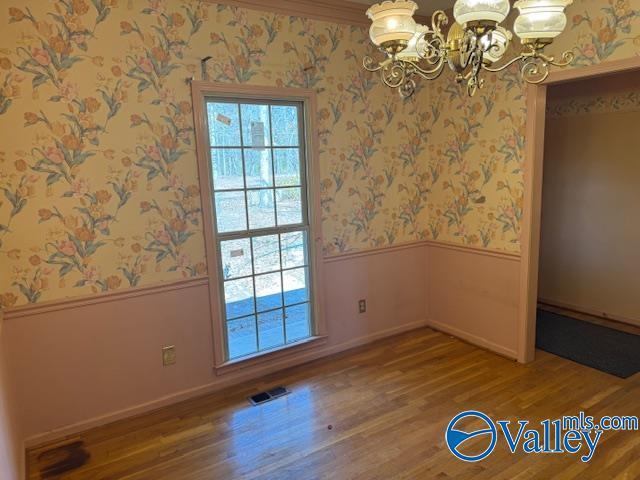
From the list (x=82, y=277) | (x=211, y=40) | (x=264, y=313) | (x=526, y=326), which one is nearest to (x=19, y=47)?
(x=211, y=40)

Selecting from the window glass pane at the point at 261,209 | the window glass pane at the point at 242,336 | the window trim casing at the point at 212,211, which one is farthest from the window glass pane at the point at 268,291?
the window glass pane at the point at 261,209

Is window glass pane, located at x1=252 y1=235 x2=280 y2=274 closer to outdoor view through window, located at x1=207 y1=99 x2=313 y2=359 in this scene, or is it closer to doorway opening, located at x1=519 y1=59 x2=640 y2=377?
outdoor view through window, located at x1=207 y1=99 x2=313 y2=359

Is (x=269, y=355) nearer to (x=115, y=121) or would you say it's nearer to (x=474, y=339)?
(x=474, y=339)

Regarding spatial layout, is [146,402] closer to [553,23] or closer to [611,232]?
[553,23]

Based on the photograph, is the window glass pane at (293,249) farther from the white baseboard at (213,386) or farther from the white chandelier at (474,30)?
the white chandelier at (474,30)

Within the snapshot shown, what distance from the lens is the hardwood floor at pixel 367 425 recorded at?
2.30m

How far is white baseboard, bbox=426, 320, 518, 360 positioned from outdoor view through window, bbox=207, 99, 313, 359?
1.39 m

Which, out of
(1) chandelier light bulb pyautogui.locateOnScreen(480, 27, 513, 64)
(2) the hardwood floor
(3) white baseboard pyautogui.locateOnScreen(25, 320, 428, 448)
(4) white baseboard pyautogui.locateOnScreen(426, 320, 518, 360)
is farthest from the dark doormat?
(1) chandelier light bulb pyautogui.locateOnScreen(480, 27, 513, 64)

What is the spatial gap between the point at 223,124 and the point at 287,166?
56cm

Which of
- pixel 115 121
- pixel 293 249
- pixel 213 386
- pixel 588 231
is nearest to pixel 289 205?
pixel 293 249

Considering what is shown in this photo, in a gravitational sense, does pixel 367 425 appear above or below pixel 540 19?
below

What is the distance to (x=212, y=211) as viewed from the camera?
2986mm

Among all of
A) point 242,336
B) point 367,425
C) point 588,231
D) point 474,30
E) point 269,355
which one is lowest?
point 367,425

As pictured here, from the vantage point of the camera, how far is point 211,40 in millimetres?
2867
